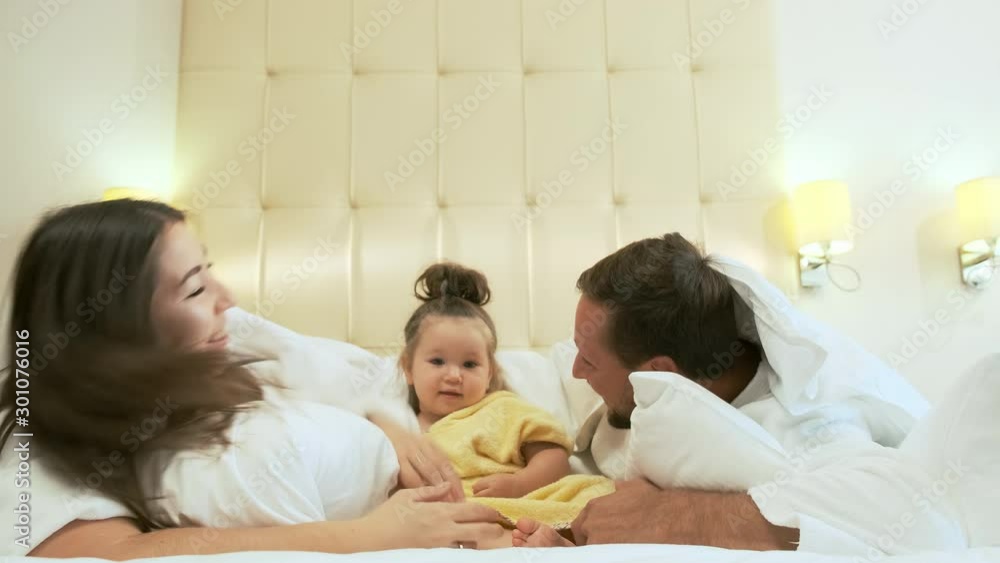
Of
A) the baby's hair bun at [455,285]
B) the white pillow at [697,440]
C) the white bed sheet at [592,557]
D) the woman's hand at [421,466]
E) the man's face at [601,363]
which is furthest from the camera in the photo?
the baby's hair bun at [455,285]

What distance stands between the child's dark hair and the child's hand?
1.04ft

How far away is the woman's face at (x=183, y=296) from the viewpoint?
2.93ft

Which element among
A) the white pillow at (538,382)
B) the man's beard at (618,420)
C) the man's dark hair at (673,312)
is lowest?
the man's beard at (618,420)

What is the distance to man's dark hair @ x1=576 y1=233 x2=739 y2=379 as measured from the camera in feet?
4.12

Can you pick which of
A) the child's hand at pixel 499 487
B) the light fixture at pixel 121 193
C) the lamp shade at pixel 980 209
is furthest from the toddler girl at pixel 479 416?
the lamp shade at pixel 980 209

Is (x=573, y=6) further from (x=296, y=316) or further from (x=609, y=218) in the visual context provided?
(x=296, y=316)

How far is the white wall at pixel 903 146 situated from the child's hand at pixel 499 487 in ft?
3.64

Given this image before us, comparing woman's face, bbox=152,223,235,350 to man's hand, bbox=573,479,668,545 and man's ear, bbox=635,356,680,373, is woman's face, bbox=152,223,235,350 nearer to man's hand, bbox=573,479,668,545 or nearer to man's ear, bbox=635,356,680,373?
man's hand, bbox=573,479,668,545

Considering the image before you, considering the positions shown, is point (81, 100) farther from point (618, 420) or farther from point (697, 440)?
point (697, 440)

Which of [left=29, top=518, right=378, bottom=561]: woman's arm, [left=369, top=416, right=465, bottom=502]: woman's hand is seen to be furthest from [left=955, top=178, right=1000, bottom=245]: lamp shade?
[left=29, top=518, right=378, bottom=561]: woman's arm

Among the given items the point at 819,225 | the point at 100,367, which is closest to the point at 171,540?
the point at 100,367

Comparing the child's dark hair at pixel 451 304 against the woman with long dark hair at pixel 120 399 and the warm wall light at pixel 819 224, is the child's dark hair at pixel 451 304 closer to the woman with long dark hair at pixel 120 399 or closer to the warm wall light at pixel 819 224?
the woman with long dark hair at pixel 120 399

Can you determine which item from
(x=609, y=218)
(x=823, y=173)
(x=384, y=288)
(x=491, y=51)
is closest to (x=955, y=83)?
(x=823, y=173)

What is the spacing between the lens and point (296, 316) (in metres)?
1.96
